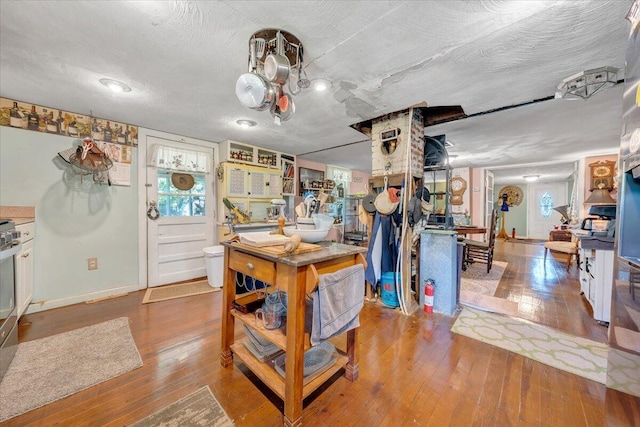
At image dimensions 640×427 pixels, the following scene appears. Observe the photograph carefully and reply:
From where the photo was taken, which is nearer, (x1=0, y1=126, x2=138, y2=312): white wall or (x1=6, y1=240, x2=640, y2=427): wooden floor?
(x1=6, y1=240, x2=640, y2=427): wooden floor

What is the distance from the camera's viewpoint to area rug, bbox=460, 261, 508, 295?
3271 mm

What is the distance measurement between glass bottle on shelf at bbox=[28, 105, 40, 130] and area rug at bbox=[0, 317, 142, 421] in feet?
7.18

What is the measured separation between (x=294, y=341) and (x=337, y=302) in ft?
0.93

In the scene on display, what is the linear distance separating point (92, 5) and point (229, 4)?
74 centimetres

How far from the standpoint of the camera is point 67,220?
268 centimetres

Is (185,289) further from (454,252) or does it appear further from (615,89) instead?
(615,89)

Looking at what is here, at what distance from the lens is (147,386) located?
1.45 metres

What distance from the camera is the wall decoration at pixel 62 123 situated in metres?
2.37

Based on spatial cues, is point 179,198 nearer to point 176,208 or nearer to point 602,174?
point 176,208

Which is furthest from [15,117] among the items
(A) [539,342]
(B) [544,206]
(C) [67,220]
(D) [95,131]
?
(B) [544,206]

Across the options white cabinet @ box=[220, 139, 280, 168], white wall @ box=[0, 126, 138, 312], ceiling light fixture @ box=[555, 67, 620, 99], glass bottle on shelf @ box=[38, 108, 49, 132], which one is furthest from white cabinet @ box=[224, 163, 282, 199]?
ceiling light fixture @ box=[555, 67, 620, 99]

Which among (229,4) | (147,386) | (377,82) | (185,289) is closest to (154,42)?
(229,4)

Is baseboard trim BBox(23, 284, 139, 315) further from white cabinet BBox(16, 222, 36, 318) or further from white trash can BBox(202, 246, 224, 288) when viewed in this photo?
white trash can BBox(202, 246, 224, 288)

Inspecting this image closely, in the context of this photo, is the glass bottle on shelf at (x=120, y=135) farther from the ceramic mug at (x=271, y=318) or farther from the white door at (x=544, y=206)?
the white door at (x=544, y=206)
